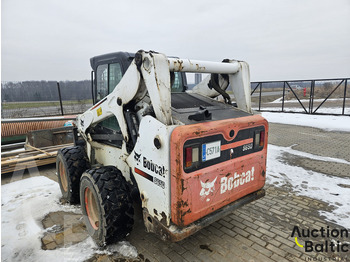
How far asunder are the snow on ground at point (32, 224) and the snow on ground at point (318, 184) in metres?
3.06

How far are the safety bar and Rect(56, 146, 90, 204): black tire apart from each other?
2.41 metres

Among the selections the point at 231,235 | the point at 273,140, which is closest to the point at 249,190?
the point at 231,235

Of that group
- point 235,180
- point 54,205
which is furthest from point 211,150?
point 54,205

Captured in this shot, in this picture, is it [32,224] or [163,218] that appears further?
[32,224]

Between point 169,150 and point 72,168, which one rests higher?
point 169,150

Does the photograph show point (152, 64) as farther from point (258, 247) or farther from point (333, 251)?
point (333, 251)

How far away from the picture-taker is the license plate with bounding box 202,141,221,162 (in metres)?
2.45

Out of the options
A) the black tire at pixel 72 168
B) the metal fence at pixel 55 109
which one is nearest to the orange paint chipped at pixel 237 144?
the black tire at pixel 72 168

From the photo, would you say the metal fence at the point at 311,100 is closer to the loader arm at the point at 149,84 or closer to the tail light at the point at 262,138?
the tail light at the point at 262,138

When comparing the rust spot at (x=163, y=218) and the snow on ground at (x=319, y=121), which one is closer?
the rust spot at (x=163, y=218)

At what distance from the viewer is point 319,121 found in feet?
36.7

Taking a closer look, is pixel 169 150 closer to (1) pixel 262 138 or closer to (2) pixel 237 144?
(2) pixel 237 144

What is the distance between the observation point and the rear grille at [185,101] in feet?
9.99

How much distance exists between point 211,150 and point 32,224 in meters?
2.85
